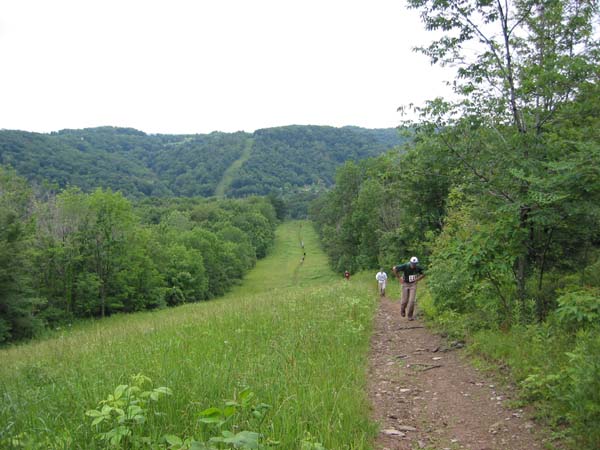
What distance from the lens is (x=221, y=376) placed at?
4.96 meters

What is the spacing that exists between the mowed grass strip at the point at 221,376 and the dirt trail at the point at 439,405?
1.13 ft

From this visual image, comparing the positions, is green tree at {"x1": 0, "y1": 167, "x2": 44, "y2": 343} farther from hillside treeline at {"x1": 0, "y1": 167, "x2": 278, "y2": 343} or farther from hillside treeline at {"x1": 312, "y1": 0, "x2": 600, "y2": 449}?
hillside treeline at {"x1": 312, "y1": 0, "x2": 600, "y2": 449}

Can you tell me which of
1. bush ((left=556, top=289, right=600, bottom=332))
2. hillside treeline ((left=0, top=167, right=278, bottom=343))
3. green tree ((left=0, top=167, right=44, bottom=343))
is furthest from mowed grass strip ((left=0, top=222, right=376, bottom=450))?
hillside treeline ((left=0, top=167, right=278, bottom=343))

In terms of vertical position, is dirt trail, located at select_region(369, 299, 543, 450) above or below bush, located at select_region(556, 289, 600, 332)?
below

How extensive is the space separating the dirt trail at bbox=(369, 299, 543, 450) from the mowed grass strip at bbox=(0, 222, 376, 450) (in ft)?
1.13

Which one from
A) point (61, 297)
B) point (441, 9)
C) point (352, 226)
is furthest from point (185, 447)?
point (352, 226)

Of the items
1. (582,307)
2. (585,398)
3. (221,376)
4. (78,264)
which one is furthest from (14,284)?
(585,398)

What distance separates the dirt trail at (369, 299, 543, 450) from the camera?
4480 mm

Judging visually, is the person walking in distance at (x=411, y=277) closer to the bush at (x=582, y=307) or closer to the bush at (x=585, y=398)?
the bush at (x=582, y=307)

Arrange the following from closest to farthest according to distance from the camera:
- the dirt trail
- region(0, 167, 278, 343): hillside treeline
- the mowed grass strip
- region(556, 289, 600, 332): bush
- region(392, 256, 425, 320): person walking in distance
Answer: the mowed grass strip < the dirt trail < region(556, 289, 600, 332): bush < region(392, 256, 425, 320): person walking in distance < region(0, 167, 278, 343): hillside treeline

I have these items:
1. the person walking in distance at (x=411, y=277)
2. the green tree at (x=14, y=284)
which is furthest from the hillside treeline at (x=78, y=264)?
the person walking in distance at (x=411, y=277)

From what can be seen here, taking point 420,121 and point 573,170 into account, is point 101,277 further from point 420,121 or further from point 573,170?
point 573,170

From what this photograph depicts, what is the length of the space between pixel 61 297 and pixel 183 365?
37.5 metres

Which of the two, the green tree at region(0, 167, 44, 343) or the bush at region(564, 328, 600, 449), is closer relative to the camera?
the bush at region(564, 328, 600, 449)
